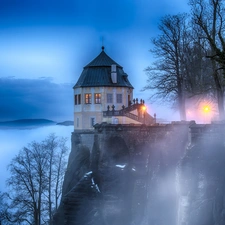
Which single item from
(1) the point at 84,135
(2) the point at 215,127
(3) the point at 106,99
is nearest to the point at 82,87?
(3) the point at 106,99

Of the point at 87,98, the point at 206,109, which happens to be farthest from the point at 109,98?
the point at 206,109

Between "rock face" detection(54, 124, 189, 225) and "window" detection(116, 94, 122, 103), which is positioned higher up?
"window" detection(116, 94, 122, 103)

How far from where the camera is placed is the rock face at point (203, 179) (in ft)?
64.1

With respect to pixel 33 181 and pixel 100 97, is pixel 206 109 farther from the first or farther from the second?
pixel 33 181

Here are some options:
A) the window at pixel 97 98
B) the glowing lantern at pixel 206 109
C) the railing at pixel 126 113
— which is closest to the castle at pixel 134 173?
the railing at pixel 126 113

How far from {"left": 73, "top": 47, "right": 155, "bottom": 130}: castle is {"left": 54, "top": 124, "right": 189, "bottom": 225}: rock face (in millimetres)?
10013

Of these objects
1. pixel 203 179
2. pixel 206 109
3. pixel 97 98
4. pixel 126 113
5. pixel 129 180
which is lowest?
pixel 129 180

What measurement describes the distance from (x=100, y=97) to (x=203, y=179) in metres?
22.0

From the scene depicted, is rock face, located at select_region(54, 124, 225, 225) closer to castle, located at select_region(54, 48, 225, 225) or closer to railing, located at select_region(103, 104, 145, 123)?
castle, located at select_region(54, 48, 225, 225)

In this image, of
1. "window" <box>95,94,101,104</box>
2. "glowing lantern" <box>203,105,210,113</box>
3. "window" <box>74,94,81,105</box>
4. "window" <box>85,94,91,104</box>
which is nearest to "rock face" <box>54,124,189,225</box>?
"glowing lantern" <box>203,105,210,113</box>

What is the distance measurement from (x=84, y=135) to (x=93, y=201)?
11.4 metres

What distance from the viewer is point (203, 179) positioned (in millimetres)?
21094

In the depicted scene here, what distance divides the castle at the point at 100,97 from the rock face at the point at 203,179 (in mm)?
17063

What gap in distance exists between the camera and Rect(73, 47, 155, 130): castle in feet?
134
